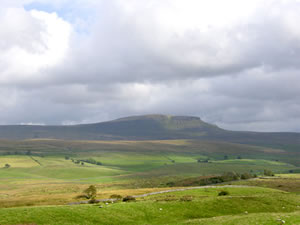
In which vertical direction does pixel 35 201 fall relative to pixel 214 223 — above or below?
below

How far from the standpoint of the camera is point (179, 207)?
5706cm

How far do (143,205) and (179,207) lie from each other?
20.4ft

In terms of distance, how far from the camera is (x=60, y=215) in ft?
161

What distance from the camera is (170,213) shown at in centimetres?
5409

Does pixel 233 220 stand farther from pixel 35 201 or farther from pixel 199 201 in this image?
pixel 35 201

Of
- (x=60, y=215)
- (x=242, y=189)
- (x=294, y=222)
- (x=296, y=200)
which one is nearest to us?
(x=294, y=222)

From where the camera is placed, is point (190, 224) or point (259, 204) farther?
point (259, 204)

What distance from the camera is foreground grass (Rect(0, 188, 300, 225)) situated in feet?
151

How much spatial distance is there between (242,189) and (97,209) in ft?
178

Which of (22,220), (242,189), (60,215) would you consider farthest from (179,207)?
(242,189)

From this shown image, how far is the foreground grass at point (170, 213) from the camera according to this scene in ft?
151

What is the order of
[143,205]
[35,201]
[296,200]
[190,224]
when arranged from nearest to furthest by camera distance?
[190,224] → [143,205] → [296,200] → [35,201]

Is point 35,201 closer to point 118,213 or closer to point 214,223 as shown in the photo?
point 118,213

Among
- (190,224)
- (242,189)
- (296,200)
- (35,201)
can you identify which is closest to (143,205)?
(190,224)
